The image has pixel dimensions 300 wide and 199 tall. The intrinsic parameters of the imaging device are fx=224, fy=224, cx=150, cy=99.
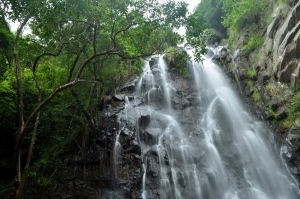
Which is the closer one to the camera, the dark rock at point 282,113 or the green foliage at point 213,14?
the dark rock at point 282,113

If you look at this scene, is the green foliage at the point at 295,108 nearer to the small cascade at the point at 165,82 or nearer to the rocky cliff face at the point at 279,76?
the rocky cliff face at the point at 279,76

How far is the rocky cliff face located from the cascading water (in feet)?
2.59

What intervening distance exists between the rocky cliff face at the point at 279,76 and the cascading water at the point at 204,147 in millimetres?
790

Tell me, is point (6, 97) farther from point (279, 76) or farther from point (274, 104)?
point (279, 76)

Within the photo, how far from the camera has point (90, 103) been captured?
516 inches

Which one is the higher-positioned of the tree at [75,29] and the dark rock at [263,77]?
the dark rock at [263,77]

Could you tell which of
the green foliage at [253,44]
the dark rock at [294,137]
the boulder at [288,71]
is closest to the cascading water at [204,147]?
the dark rock at [294,137]

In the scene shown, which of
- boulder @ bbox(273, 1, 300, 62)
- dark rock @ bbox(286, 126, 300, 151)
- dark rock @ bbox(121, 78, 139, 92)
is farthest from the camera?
dark rock @ bbox(121, 78, 139, 92)

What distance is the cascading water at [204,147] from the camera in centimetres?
1021

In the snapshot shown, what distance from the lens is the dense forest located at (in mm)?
7449

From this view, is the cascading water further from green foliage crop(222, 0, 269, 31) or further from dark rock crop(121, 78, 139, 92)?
green foliage crop(222, 0, 269, 31)

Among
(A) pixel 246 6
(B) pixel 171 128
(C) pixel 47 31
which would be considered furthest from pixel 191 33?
(A) pixel 246 6

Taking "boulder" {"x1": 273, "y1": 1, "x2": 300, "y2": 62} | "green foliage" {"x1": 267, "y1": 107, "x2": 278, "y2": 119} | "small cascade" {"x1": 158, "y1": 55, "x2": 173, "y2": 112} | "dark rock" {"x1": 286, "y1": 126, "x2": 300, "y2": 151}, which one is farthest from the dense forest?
"small cascade" {"x1": 158, "y1": 55, "x2": 173, "y2": 112}

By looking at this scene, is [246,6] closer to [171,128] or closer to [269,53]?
[269,53]
